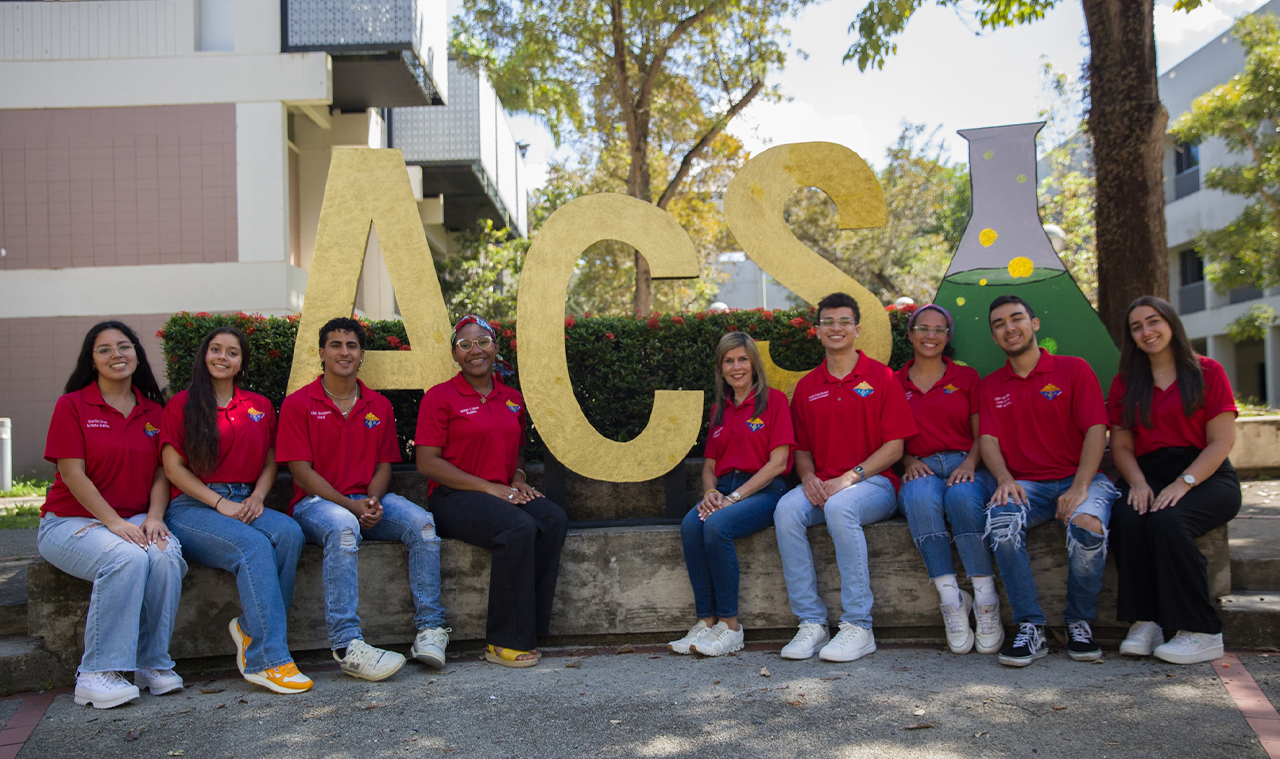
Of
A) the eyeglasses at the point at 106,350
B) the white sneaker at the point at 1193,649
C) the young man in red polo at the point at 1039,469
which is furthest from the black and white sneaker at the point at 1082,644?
the eyeglasses at the point at 106,350

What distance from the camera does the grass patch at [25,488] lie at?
10.8 m

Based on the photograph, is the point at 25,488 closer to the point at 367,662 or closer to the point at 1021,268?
the point at 367,662

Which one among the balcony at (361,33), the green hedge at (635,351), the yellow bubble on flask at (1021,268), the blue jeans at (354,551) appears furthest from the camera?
the balcony at (361,33)

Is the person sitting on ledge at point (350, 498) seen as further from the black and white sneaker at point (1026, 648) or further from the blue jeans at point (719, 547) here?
the black and white sneaker at point (1026, 648)

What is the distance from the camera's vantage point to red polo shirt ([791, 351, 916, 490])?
4.50 metres

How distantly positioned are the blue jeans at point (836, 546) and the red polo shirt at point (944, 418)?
1.37 ft

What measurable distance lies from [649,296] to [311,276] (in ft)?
26.7

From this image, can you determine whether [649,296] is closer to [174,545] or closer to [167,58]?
[167,58]

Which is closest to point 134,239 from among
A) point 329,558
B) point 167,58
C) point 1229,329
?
point 167,58

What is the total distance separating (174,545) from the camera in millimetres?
4004

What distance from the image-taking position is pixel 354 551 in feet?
13.6

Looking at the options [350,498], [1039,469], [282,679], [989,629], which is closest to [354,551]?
[350,498]

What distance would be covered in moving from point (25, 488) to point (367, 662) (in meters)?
9.62

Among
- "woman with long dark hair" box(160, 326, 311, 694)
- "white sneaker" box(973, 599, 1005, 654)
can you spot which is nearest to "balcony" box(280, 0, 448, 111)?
"woman with long dark hair" box(160, 326, 311, 694)
